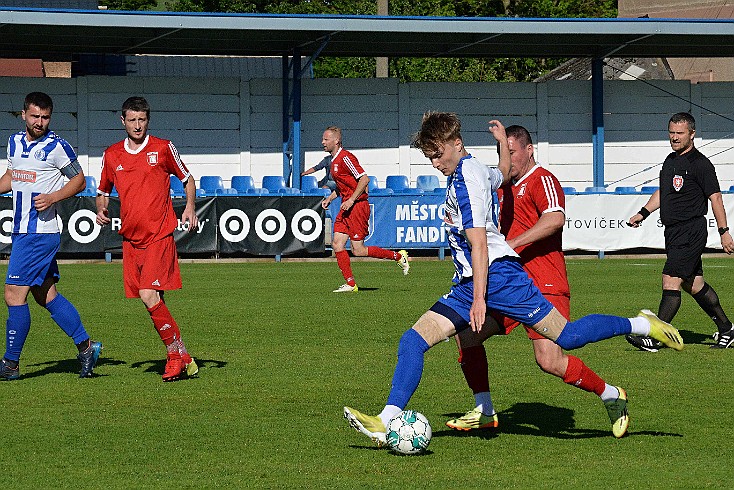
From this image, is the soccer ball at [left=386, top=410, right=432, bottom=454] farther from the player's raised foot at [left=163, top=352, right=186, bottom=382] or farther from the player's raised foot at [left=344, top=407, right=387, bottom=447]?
the player's raised foot at [left=163, top=352, right=186, bottom=382]

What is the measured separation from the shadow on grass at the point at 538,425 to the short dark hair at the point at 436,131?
1768 millimetres

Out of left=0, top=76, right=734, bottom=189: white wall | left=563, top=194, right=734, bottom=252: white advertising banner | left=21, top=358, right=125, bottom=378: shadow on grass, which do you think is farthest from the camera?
left=0, top=76, right=734, bottom=189: white wall

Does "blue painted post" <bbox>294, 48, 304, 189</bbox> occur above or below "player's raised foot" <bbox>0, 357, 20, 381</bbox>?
above

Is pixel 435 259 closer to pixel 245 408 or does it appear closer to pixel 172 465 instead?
pixel 245 408

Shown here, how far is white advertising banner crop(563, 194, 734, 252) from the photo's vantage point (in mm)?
25312

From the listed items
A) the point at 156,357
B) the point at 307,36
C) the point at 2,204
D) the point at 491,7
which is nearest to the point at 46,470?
the point at 156,357

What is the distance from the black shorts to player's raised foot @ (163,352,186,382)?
4588 millimetres

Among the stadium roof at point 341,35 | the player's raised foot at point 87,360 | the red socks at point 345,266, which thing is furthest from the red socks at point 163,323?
the stadium roof at point 341,35

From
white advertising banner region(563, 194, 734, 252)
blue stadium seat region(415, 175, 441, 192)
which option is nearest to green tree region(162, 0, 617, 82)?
blue stadium seat region(415, 175, 441, 192)

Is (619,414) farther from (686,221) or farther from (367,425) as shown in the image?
(686,221)

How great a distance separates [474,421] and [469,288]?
1018 millimetres

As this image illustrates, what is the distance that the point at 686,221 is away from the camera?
10.8m

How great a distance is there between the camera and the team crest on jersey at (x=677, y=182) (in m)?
10.8

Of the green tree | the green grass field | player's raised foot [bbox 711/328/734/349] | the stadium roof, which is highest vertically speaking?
the green tree
